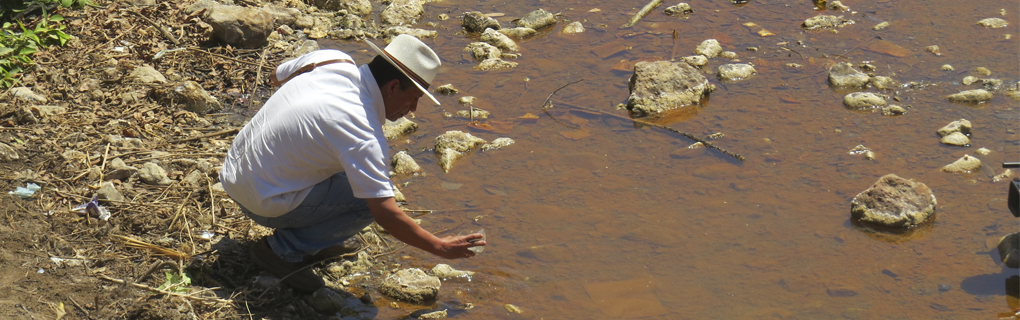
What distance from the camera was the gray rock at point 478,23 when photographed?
6320 mm

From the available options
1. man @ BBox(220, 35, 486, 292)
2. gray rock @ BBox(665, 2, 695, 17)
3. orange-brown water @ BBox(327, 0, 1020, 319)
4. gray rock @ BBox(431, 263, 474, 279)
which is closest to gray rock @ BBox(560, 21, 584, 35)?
orange-brown water @ BBox(327, 0, 1020, 319)

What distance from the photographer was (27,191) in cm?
Answer: 365

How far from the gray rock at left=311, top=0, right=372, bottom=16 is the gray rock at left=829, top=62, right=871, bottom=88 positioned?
3.67 metres

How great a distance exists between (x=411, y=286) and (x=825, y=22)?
4316 millimetres

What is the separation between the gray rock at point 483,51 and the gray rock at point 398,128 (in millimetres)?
1097

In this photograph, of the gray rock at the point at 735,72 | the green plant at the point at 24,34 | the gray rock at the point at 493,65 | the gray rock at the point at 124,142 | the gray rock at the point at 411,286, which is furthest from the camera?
the gray rock at the point at 493,65

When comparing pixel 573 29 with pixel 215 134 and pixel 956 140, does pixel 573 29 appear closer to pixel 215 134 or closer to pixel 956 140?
pixel 956 140

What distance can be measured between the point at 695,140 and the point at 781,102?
2.61ft

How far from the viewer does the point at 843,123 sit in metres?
4.90

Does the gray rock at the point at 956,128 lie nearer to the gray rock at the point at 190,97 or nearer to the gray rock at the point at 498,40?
the gray rock at the point at 498,40

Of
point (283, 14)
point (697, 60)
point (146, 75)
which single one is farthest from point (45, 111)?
point (697, 60)

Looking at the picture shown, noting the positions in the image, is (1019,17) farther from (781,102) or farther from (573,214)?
(573,214)

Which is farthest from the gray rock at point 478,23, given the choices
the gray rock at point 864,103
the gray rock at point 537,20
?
the gray rock at point 864,103

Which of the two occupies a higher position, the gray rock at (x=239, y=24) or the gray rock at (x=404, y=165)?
the gray rock at (x=239, y=24)
